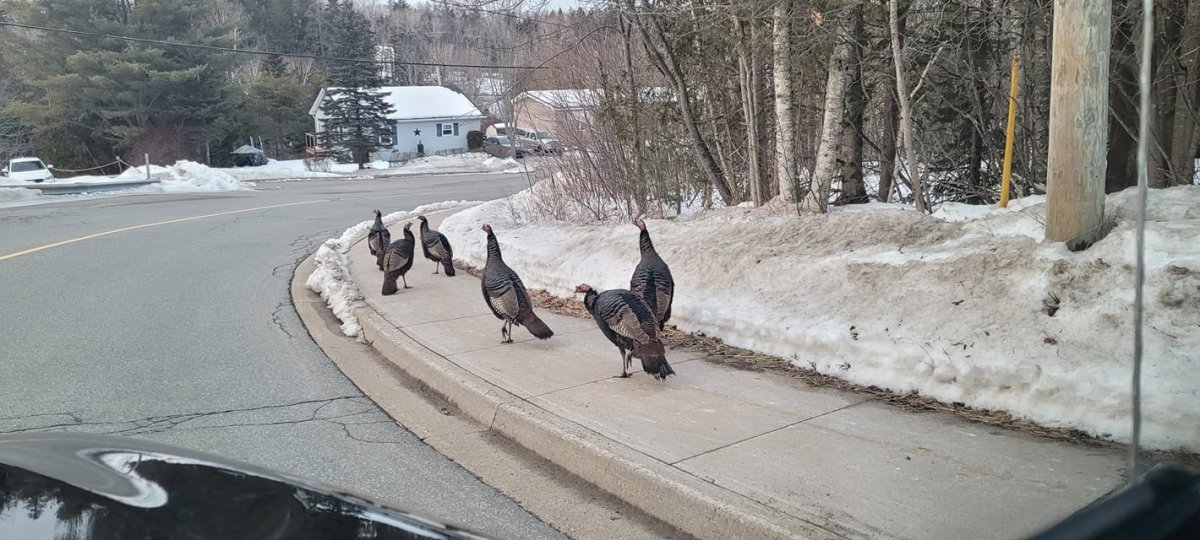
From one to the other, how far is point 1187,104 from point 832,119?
10.9ft

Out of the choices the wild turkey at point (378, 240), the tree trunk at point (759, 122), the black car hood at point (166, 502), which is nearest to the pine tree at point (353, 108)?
the wild turkey at point (378, 240)

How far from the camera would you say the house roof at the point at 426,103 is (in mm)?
63250

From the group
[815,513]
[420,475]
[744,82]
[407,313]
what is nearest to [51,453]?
[420,475]

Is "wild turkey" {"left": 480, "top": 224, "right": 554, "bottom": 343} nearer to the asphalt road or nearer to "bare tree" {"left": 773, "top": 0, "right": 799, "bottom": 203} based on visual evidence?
the asphalt road

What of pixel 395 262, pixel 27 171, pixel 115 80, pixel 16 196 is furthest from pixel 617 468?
pixel 115 80

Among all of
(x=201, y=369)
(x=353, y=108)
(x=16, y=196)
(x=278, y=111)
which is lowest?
(x=201, y=369)

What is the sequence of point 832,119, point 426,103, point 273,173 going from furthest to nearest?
point 426,103
point 273,173
point 832,119

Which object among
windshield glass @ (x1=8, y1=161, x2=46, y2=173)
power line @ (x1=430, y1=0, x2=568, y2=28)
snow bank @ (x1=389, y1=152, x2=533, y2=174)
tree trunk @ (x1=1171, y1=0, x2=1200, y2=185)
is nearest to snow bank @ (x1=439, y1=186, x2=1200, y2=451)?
tree trunk @ (x1=1171, y1=0, x2=1200, y2=185)

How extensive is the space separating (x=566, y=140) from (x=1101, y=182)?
32.9 feet

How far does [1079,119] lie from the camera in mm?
5402

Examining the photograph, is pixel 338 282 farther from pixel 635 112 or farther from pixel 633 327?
pixel 633 327

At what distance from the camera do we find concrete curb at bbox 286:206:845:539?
3.64 m

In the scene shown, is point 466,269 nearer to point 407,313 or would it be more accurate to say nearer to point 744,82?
point 407,313

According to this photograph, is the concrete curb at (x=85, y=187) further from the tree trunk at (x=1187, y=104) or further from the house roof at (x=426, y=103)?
the house roof at (x=426, y=103)
